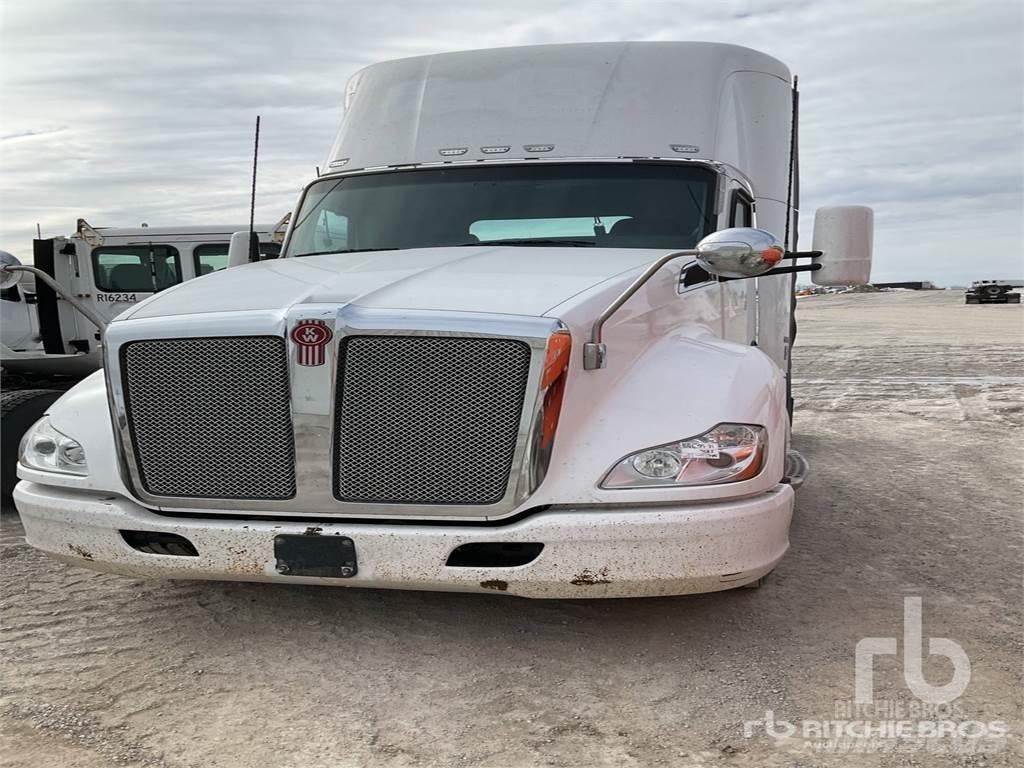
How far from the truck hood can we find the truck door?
279 inches

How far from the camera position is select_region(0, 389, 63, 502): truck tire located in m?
6.54

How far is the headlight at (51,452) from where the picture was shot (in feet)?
13.4

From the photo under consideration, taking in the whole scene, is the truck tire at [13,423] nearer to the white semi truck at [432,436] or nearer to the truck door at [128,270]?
the white semi truck at [432,436]

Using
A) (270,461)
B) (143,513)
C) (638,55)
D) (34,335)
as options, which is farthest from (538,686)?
(34,335)

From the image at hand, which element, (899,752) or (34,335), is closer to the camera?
(899,752)

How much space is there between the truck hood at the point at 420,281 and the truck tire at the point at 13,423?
2535 millimetres

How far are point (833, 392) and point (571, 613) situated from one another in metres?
9.47

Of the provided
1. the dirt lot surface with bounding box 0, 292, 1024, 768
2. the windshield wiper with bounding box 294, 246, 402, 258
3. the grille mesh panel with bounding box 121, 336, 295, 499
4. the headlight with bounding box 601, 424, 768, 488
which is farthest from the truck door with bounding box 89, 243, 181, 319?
the headlight with bounding box 601, 424, 768, 488

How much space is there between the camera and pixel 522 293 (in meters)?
3.93

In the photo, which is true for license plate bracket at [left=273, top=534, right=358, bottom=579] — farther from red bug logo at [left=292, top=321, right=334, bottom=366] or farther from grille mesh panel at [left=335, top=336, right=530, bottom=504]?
red bug logo at [left=292, top=321, right=334, bottom=366]

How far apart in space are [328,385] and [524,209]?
2080 mm

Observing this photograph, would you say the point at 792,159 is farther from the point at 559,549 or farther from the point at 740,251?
the point at 559,549

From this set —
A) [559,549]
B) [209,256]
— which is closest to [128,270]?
[209,256]

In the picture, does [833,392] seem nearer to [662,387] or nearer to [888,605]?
[888,605]
